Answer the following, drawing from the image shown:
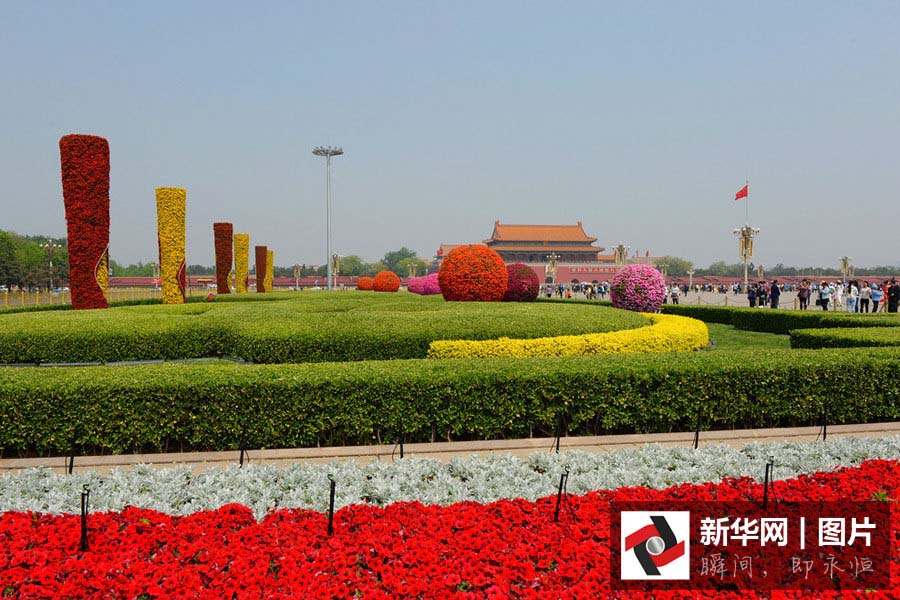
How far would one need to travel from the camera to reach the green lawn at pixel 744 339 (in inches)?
495

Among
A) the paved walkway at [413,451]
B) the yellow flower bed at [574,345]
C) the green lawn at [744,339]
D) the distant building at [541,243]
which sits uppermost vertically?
the distant building at [541,243]

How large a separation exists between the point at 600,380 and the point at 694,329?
18.1ft

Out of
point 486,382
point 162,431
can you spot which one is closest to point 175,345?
point 162,431

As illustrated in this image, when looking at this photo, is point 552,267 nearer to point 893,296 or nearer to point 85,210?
point 893,296

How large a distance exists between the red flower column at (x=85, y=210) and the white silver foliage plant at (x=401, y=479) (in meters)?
11.7

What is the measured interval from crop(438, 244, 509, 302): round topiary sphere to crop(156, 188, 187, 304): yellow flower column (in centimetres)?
887

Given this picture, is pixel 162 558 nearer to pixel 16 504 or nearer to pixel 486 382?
pixel 16 504

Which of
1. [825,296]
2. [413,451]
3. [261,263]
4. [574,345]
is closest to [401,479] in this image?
[413,451]

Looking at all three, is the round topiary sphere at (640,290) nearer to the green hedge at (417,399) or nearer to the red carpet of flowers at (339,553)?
the green hedge at (417,399)

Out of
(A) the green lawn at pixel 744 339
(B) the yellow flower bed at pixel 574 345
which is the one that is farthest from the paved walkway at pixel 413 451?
(A) the green lawn at pixel 744 339

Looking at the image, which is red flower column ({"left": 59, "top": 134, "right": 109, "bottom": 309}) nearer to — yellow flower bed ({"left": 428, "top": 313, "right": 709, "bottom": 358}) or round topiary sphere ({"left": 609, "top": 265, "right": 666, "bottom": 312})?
yellow flower bed ({"left": 428, "top": 313, "right": 709, "bottom": 358})

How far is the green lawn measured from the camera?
12.6 m
